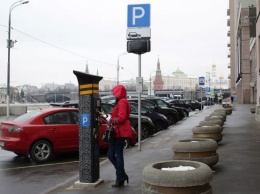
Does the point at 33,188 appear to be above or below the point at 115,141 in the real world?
below

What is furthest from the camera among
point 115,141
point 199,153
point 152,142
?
point 152,142

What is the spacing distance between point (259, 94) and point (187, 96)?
108m

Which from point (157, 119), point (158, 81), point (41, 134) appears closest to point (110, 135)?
point (41, 134)

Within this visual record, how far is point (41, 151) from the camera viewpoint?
994cm

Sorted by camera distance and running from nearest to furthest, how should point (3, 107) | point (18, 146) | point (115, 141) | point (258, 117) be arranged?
1. point (115, 141)
2. point (18, 146)
3. point (258, 117)
4. point (3, 107)

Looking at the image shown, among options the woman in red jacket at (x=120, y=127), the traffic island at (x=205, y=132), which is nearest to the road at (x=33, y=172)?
the woman in red jacket at (x=120, y=127)

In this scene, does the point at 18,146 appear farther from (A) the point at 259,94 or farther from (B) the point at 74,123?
(A) the point at 259,94

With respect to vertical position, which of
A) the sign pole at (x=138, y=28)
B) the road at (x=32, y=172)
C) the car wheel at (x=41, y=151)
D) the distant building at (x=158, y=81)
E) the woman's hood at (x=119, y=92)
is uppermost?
the distant building at (x=158, y=81)

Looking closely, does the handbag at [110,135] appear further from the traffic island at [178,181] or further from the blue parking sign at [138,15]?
the blue parking sign at [138,15]

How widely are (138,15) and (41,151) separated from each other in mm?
4492

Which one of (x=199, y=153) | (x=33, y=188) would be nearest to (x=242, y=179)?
(x=199, y=153)

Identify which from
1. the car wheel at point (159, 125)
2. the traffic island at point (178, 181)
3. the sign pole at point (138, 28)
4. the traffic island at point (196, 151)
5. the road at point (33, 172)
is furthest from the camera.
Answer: the car wheel at point (159, 125)

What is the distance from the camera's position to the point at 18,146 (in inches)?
378

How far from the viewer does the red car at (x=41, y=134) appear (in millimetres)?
9672
